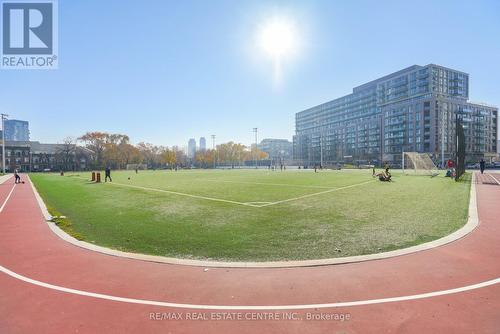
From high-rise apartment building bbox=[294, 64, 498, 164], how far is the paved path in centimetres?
10143

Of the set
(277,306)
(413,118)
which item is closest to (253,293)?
(277,306)

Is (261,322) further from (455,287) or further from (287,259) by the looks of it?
(455,287)

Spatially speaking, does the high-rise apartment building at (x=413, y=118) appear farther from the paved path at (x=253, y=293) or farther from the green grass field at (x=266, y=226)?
the paved path at (x=253, y=293)

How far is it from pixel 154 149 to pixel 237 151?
41277 mm

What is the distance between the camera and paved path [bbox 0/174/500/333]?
13.4 ft

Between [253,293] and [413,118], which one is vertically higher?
[413,118]

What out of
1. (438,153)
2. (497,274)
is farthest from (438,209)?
(438,153)

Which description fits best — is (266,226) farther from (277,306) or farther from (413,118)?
(413,118)

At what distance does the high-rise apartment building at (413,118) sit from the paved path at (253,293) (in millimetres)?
101425

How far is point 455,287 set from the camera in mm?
5117

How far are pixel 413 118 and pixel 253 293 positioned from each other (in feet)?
414

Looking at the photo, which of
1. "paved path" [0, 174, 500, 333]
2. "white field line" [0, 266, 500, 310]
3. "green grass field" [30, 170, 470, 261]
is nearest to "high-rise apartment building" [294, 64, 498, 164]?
"green grass field" [30, 170, 470, 261]

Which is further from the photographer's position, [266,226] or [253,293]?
[266,226]

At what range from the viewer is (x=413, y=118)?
364ft
